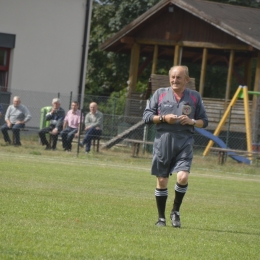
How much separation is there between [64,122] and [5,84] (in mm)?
8627

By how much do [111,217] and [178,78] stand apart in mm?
1744

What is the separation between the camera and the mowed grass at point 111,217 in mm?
7453

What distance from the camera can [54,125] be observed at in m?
26.0

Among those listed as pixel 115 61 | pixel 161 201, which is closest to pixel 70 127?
pixel 161 201

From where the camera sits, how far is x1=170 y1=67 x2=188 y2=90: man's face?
9.61 metres

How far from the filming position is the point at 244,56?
34188 mm

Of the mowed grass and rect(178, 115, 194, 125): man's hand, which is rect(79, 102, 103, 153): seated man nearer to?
the mowed grass

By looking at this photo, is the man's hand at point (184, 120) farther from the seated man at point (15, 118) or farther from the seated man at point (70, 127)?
the seated man at point (15, 118)

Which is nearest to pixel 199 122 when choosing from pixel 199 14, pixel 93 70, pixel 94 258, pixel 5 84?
pixel 94 258

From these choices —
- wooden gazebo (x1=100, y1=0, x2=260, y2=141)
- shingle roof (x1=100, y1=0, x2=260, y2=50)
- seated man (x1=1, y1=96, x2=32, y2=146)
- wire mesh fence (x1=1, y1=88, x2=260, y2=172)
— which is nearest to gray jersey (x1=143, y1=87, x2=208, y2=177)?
wire mesh fence (x1=1, y1=88, x2=260, y2=172)

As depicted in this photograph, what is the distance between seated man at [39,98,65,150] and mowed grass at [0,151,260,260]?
637 cm

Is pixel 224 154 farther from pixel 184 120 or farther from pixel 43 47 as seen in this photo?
pixel 184 120

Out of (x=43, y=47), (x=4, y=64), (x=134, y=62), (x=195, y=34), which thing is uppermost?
(x=195, y=34)

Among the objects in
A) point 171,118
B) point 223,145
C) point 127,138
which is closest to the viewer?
point 171,118
